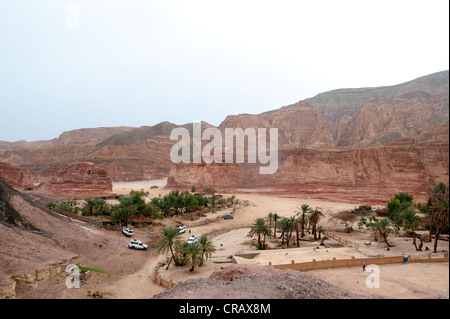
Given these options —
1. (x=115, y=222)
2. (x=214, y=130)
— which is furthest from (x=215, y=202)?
(x=214, y=130)

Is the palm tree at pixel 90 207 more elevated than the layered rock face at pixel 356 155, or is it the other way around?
the layered rock face at pixel 356 155

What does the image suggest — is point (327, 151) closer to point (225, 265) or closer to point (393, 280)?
point (225, 265)

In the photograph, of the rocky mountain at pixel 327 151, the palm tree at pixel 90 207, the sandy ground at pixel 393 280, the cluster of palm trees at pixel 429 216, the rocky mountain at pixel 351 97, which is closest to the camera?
the sandy ground at pixel 393 280

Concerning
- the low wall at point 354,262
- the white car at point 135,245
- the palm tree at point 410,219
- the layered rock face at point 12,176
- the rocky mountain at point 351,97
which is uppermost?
the rocky mountain at point 351,97

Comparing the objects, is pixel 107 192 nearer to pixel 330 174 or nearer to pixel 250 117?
pixel 330 174

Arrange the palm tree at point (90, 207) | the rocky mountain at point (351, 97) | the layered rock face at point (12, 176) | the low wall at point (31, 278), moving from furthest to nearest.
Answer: the rocky mountain at point (351, 97) < the layered rock face at point (12, 176) < the palm tree at point (90, 207) < the low wall at point (31, 278)

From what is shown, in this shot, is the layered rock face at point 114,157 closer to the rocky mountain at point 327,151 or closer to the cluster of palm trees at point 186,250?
the rocky mountain at point 327,151

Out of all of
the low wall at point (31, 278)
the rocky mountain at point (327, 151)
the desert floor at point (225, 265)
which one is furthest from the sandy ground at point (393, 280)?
the rocky mountain at point (327, 151)

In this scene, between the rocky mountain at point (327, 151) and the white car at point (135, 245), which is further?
the rocky mountain at point (327, 151)
